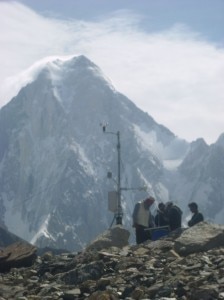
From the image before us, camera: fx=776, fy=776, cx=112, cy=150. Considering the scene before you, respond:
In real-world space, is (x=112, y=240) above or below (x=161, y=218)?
below

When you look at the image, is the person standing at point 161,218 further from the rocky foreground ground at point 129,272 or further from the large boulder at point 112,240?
the rocky foreground ground at point 129,272

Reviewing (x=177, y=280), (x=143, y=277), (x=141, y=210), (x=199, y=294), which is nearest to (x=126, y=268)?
(x=143, y=277)

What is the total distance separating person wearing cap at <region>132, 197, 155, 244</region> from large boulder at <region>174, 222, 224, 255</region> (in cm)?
503

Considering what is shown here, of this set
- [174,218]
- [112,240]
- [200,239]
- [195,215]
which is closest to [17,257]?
[112,240]

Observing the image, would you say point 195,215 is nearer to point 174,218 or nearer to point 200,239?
point 174,218

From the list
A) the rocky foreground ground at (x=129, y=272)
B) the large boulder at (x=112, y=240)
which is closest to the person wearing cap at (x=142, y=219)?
the large boulder at (x=112, y=240)

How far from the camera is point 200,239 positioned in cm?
1858

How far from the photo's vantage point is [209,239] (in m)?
18.5

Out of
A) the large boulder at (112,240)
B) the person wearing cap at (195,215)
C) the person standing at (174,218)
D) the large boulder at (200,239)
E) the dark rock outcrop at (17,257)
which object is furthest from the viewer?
the person standing at (174,218)

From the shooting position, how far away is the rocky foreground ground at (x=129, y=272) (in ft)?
45.3

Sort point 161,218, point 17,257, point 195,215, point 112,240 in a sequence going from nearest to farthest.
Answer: point 17,257, point 112,240, point 195,215, point 161,218

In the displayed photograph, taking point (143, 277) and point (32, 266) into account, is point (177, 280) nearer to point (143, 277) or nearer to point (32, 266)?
point (143, 277)

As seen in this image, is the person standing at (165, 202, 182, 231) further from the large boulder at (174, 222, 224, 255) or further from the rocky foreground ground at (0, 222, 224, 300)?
the large boulder at (174, 222, 224, 255)

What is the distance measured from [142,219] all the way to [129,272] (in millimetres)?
8932
